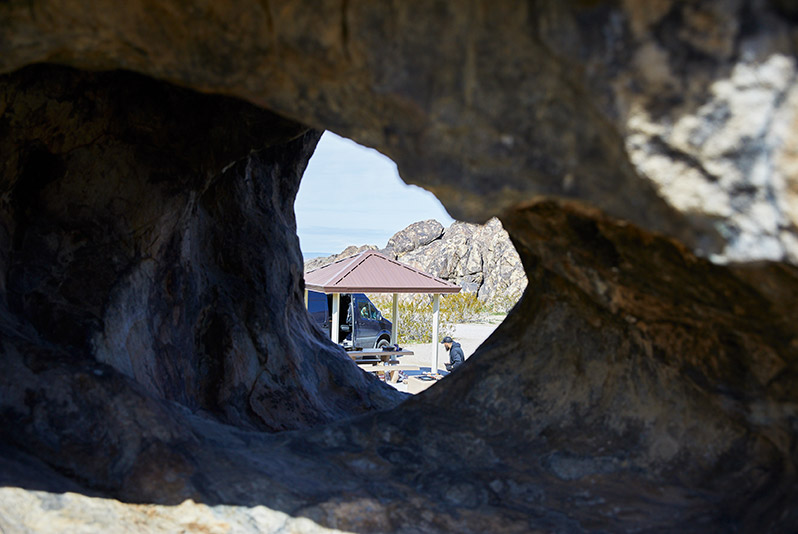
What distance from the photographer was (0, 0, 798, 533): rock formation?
5.55 feet

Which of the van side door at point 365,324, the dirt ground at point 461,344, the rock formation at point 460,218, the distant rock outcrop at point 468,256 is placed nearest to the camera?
the rock formation at point 460,218

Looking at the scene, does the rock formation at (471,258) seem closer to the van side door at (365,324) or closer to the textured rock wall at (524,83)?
the van side door at (365,324)

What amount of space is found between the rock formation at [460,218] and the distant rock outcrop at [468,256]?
19.3m

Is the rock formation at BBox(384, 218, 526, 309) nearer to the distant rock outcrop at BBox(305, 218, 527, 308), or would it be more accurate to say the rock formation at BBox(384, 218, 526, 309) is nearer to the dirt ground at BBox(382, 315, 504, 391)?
the distant rock outcrop at BBox(305, 218, 527, 308)

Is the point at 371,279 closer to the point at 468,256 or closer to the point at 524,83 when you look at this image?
the point at 524,83

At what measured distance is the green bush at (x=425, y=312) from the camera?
59.0ft

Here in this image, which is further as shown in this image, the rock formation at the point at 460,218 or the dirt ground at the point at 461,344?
the dirt ground at the point at 461,344

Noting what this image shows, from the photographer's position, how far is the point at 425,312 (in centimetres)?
1902

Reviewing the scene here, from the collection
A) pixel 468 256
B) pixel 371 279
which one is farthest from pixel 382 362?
pixel 468 256

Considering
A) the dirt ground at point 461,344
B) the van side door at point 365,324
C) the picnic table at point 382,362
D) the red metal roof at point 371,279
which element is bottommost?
the dirt ground at point 461,344

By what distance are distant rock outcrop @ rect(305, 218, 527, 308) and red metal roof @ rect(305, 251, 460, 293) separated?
12431 mm

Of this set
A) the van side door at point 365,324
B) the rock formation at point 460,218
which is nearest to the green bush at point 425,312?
the van side door at point 365,324

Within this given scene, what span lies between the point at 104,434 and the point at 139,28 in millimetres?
1732

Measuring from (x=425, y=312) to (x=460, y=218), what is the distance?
55.8ft
